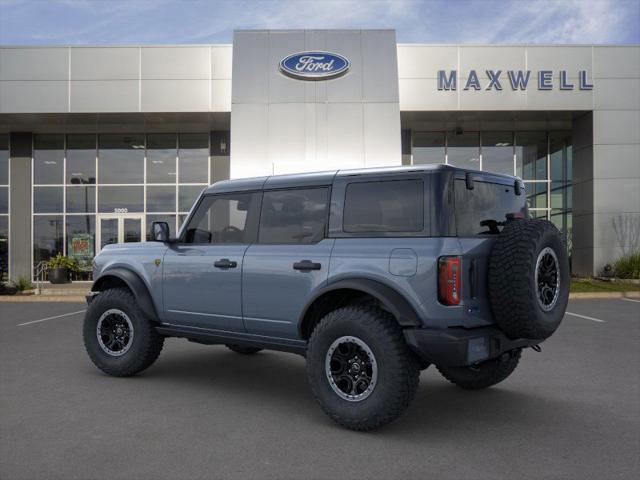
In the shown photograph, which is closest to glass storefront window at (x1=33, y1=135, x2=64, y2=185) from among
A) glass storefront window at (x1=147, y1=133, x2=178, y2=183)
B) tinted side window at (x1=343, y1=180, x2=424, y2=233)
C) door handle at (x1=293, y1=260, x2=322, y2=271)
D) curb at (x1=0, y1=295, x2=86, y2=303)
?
glass storefront window at (x1=147, y1=133, x2=178, y2=183)

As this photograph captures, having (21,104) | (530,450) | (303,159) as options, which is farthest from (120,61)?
(530,450)

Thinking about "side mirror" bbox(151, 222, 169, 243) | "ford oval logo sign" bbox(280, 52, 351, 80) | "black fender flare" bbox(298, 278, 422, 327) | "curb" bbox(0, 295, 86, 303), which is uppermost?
"ford oval logo sign" bbox(280, 52, 351, 80)

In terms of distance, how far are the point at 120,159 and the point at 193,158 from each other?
2.80m

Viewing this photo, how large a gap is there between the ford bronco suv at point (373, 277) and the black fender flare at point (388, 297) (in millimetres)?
10

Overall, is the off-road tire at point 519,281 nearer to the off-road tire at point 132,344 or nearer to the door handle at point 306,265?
the door handle at point 306,265

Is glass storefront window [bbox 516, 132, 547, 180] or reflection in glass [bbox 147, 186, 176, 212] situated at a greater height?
glass storefront window [bbox 516, 132, 547, 180]

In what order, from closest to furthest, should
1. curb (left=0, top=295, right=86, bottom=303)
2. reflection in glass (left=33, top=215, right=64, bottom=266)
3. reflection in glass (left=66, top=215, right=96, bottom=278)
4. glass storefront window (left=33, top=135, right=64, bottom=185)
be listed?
curb (left=0, top=295, right=86, bottom=303) → reflection in glass (left=66, top=215, right=96, bottom=278) → reflection in glass (left=33, top=215, right=64, bottom=266) → glass storefront window (left=33, top=135, right=64, bottom=185)

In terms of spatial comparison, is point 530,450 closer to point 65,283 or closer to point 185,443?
point 185,443

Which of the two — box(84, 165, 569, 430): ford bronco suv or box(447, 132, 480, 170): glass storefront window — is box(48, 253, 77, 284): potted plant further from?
box(84, 165, 569, 430): ford bronco suv

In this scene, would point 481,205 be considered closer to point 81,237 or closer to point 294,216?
point 294,216

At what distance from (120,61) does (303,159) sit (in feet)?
24.4

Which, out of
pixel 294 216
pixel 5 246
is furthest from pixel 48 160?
pixel 294 216

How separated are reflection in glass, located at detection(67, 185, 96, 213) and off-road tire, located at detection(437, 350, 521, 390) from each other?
1946 cm

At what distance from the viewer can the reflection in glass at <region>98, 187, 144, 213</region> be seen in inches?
870
